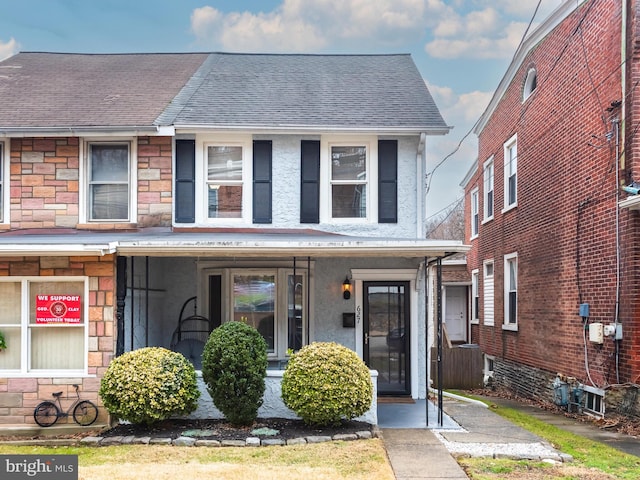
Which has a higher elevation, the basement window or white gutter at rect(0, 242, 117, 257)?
white gutter at rect(0, 242, 117, 257)

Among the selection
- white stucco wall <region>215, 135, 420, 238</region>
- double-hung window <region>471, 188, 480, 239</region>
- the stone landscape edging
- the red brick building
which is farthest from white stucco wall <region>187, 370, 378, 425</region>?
double-hung window <region>471, 188, 480, 239</region>

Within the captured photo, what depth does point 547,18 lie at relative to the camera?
42.5 feet

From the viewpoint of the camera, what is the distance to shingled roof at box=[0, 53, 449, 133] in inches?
447

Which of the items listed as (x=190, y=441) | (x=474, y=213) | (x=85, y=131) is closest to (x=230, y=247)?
(x=190, y=441)

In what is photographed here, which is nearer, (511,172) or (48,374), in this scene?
(48,374)

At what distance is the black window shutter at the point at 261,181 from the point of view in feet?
37.6

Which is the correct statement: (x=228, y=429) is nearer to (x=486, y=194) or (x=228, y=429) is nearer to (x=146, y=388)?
(x=146, y=388)

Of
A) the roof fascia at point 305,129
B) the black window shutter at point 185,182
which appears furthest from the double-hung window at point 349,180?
the black window shutter at point 185,182

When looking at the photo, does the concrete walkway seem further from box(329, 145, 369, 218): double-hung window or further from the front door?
box(329, 145, 369, 218): double-hung window

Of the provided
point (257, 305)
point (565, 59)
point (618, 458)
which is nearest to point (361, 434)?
point (618, 458)

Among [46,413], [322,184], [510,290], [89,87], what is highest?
[89,87]

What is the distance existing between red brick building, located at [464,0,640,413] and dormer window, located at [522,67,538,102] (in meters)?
0.03

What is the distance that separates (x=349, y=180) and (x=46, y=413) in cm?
623

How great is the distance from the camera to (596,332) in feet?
33.5
